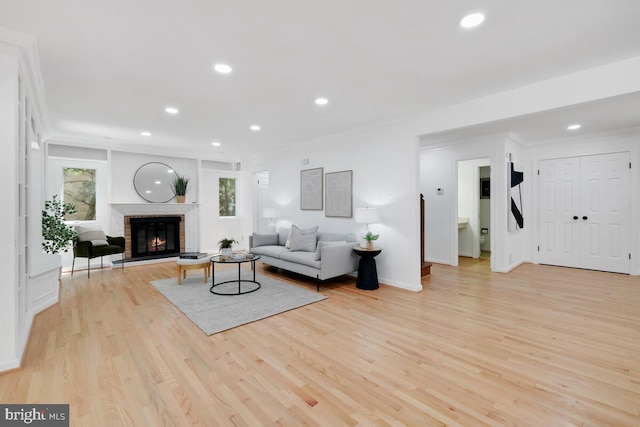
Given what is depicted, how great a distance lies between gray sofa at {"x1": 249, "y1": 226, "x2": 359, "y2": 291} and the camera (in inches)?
168

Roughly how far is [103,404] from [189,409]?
1.84ft

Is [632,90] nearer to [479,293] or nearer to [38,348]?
[479,293]

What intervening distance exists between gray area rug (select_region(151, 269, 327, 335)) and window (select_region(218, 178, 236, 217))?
128 inches

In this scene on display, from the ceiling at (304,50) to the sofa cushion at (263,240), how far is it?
255 centimetres

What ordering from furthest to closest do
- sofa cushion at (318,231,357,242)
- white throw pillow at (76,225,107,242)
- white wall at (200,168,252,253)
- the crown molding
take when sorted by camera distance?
white wall at (200,168,252,253) < white throw pillow at (76,225,107,242) < sofa cushion at (318,231,357,242) < the crown molding

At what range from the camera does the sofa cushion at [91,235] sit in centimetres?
524

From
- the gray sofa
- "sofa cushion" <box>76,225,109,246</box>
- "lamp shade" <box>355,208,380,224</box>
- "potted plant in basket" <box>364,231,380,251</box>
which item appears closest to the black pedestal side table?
"potted plant in basket" <box>364,231,380,251</box>

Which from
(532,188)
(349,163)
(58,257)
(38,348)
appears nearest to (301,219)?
(349,163)

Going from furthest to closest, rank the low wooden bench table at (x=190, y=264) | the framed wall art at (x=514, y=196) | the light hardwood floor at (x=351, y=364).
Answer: the framed wall art at (x=514, y=196) → the low wooden bench table at (x=190, y=264) → the light hardwood floor at (x=351, y=364)

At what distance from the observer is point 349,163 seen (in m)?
5.10

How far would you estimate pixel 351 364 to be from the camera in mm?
2320

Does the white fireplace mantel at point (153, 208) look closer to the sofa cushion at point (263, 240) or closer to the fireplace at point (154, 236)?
the fireplace at point (154, 236)

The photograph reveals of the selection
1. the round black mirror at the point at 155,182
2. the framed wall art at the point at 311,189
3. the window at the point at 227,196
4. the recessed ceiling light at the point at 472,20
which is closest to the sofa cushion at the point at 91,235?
the round black mirror at the point at 155,182

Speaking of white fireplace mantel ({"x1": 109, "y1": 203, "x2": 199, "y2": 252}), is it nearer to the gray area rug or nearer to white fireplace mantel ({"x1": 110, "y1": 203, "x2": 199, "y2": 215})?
white fireplace mantel ({"x1": 110, "y1": 203, "x2": 199, "y2": 215})
